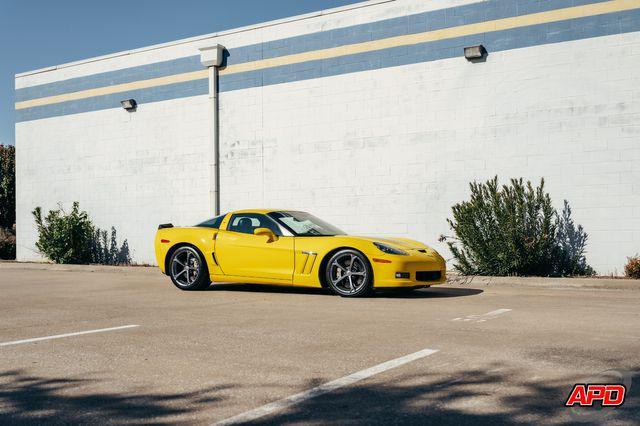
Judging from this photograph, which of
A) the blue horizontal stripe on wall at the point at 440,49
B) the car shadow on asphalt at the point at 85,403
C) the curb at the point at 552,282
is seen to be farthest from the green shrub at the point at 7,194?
the car shadow on asphalt at the point at 85,403

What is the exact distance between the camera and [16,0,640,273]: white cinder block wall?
A: 13195 mm

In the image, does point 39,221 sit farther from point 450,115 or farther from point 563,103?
point 563,103

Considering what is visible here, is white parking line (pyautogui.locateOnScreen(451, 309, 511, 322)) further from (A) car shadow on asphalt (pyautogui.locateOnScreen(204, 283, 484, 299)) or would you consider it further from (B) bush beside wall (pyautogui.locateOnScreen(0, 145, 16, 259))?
(B) bush beside wall (pyautogui.locateOnScreen(0, 145, 16, 259))

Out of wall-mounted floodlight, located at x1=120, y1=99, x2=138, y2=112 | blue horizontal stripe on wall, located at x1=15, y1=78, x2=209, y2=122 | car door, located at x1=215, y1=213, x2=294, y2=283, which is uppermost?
blue horizontal stripe on wall, located at x1=15, y1=78, x2=209, y2=122

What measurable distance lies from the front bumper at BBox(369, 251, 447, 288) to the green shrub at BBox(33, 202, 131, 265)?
38.2ft

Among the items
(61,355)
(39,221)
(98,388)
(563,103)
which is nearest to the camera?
(98,388)

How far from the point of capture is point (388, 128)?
1547 centimetres

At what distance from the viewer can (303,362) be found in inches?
199

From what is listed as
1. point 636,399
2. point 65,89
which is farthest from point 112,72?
point 636,399

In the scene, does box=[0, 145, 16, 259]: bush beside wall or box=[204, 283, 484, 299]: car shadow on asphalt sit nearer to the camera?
box=[204, 283, 484, 299]: car shadow on asphalt

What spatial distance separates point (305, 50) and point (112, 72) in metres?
6.70

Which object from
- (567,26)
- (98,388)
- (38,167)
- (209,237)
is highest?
(567,26)

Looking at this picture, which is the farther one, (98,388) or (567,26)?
(567,26)

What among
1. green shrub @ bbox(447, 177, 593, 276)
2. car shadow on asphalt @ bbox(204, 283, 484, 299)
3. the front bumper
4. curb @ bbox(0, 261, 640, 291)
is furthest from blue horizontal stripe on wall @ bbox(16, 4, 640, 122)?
the front bumper
